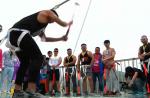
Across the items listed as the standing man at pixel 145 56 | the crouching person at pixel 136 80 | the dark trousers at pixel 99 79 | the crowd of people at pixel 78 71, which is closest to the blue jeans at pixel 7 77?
the crowd of people at pixel 78 71

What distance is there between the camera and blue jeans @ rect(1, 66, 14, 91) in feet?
38.8

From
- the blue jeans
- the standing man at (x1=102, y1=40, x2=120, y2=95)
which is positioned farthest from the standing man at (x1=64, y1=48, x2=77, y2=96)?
the blue jeans

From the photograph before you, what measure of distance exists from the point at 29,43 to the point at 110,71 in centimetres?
604

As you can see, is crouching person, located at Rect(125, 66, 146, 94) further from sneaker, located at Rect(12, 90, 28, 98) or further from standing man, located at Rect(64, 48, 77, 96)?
sneaker, located at Rect(12, 90, 28, 98)

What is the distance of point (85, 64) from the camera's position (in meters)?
11.9

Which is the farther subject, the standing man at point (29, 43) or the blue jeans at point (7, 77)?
the blue jeans at point (7, 77)

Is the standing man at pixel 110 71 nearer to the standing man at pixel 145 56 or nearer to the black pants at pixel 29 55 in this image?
the standing man at pixel 145 56

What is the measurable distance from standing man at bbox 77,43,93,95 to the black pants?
5876 mm

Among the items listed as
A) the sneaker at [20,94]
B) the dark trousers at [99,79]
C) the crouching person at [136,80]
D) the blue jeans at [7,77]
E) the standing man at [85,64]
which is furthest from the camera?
the blue jeans at [7,77]

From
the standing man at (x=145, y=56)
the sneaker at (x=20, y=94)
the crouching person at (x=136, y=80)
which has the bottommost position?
the sneaker at (x=20, y=94)

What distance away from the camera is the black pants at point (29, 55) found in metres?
5.66

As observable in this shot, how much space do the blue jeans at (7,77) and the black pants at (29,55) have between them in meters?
6.05

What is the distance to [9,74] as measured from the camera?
12.1 metres

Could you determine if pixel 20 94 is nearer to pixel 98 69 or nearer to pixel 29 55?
pixel 29 55
